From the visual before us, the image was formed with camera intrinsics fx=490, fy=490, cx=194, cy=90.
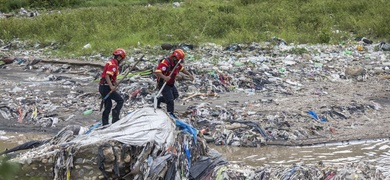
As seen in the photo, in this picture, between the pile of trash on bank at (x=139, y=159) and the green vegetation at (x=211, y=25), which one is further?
the green vegetation at (x=211, y=25)

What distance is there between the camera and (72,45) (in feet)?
48.5

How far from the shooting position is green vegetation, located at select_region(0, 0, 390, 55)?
1457 centimetres

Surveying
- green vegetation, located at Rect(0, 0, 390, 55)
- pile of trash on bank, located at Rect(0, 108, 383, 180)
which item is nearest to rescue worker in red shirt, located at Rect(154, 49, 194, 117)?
pile of trash on bank, located at Rect(0, 108, 383, 180)

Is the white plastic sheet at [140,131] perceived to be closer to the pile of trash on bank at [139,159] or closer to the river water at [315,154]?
the pile of trash on bank at [139,159]

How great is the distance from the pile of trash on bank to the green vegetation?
846 cm

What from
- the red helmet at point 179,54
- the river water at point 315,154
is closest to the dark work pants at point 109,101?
the red helmet at point 179,54

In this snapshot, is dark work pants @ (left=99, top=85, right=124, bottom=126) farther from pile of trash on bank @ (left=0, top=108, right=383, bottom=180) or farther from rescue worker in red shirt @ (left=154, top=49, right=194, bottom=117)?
pile of trash on bank @ (left=0, top=108, right=383, bottom=180)

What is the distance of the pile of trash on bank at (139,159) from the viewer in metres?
5.13

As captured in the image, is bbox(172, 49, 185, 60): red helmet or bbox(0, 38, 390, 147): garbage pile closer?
bbox(172, 49, 185, 60): red helmet

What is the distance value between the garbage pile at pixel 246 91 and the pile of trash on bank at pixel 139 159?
2.03 m

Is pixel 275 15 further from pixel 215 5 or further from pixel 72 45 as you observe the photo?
pixel 72 45

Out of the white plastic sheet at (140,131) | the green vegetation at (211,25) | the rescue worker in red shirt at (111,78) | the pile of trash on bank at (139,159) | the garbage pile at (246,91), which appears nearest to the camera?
the pile of trash on bank at (139,159)

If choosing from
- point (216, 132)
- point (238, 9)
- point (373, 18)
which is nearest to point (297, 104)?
point (216, 132)

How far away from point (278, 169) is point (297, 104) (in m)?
3.64
